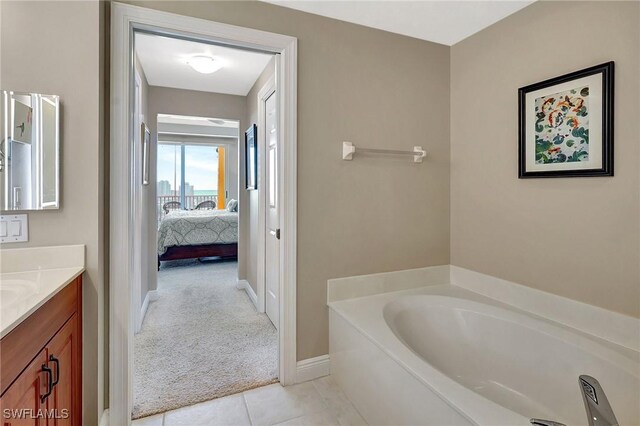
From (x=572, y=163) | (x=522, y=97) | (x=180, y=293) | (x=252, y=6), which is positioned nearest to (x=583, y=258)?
(x=572, y=163)

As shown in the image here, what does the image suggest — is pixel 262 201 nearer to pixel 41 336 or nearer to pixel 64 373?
pixel 64 373

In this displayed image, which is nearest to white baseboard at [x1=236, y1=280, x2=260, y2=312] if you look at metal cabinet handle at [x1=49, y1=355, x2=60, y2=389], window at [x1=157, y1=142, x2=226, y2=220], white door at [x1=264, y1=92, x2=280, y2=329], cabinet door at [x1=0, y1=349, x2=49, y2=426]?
white door at [x1=264, y1=92, x2=280, y2=329]

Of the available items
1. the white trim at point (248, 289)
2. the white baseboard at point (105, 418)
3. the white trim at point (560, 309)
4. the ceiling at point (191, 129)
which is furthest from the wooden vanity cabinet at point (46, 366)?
the ceiling at point (191, 129)

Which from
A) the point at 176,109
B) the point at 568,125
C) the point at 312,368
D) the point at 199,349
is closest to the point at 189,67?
the point at 176,109

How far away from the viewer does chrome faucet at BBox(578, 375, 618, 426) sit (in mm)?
907

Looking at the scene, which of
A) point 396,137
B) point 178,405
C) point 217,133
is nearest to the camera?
point 178,405

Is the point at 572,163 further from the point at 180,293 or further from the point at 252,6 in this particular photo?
the point at 180,293

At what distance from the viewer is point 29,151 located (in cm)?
138

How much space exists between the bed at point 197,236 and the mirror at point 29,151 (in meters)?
3.97

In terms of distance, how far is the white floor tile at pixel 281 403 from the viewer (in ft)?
5.88

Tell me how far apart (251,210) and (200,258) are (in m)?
2.49

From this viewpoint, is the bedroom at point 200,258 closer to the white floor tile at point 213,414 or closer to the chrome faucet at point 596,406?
the white floor tile at point 213,414

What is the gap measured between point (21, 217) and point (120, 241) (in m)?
0.40

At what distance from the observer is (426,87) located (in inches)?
98.5
